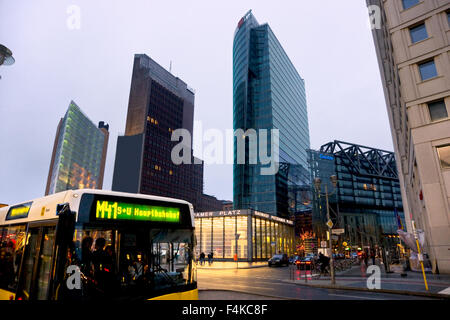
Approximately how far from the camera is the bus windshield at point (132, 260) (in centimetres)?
438

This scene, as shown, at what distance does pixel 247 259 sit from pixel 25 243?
4055cm

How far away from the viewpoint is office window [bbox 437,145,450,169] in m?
18.2

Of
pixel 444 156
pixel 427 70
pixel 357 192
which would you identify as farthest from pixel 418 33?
pixel 357 192

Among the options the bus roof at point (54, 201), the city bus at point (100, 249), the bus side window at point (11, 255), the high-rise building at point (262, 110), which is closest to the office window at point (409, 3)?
the city bus at point (100, 249)

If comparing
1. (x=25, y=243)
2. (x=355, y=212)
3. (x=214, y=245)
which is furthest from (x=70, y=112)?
(x=25, y=243)

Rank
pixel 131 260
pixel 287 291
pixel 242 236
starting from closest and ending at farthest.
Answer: pixel 131 260
pixel 287 291
pixel 242 236

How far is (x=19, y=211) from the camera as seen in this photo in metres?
6.50

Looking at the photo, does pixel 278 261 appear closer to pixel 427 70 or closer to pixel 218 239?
pixel 218 239

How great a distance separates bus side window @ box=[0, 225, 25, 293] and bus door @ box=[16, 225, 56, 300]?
1.36ft

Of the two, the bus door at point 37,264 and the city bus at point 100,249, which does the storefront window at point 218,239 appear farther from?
the bus door at point 37,264

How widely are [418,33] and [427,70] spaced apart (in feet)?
10.7

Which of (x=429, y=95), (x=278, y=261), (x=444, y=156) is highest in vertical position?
(x=429, y=95)
